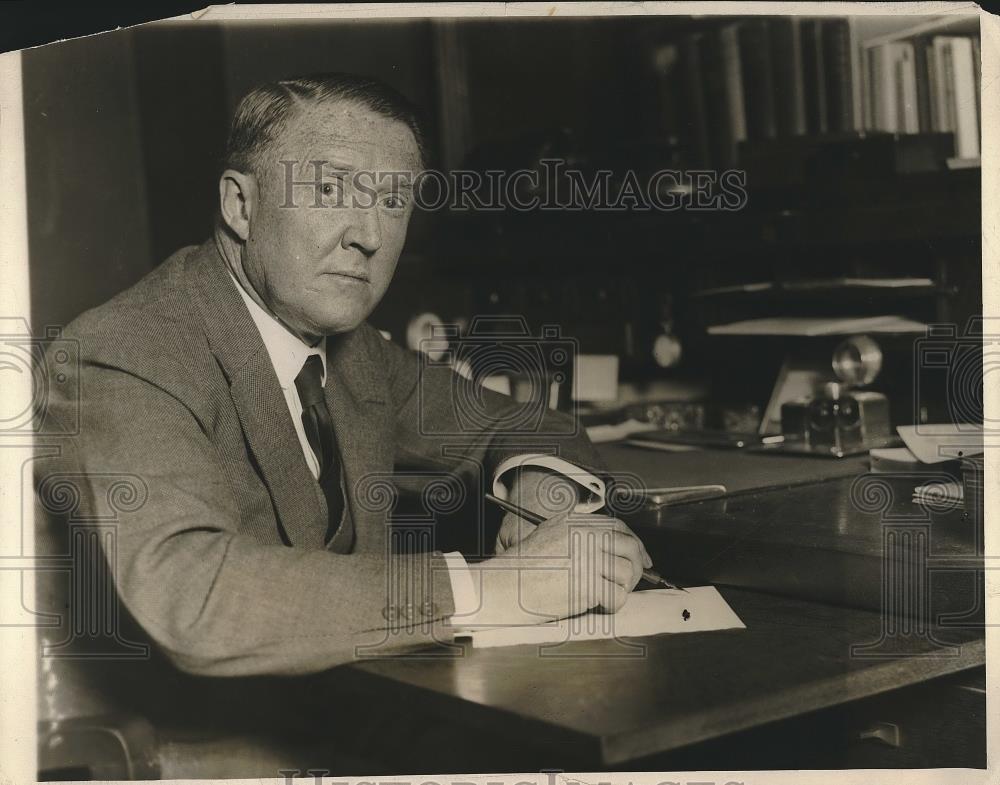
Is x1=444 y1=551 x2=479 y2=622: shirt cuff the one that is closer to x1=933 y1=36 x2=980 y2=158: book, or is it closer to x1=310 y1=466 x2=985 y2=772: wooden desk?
x1=310 y1=466 x2=985 y2=772: wooden desk

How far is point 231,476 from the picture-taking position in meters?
1.28

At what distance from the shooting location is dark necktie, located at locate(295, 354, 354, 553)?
1.43 m

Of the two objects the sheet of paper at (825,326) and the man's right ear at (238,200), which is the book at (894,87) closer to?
the sheet of paper at (825,326)

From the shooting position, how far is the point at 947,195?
1805 millimetres

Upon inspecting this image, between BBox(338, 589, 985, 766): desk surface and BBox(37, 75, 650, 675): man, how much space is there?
0.07 meters

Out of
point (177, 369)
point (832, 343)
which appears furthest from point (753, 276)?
point (177, 369)

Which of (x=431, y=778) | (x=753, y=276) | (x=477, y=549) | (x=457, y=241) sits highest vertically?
(x=457, y=241)

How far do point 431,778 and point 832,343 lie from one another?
1.31 meters

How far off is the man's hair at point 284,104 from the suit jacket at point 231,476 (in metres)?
0.15

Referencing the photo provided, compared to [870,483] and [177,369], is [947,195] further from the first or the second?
[177,369]

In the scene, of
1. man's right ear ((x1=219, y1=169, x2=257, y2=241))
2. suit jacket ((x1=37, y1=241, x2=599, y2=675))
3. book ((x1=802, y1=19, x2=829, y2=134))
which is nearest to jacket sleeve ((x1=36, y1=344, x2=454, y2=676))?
suit jacket ((x1=37, y1=241, x2=599, y2=675))

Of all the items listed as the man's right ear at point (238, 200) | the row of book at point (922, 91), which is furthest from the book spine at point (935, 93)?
the man's right ear at point (238, 200)

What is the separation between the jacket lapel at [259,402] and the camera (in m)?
1.31

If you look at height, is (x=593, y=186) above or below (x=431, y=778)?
above
